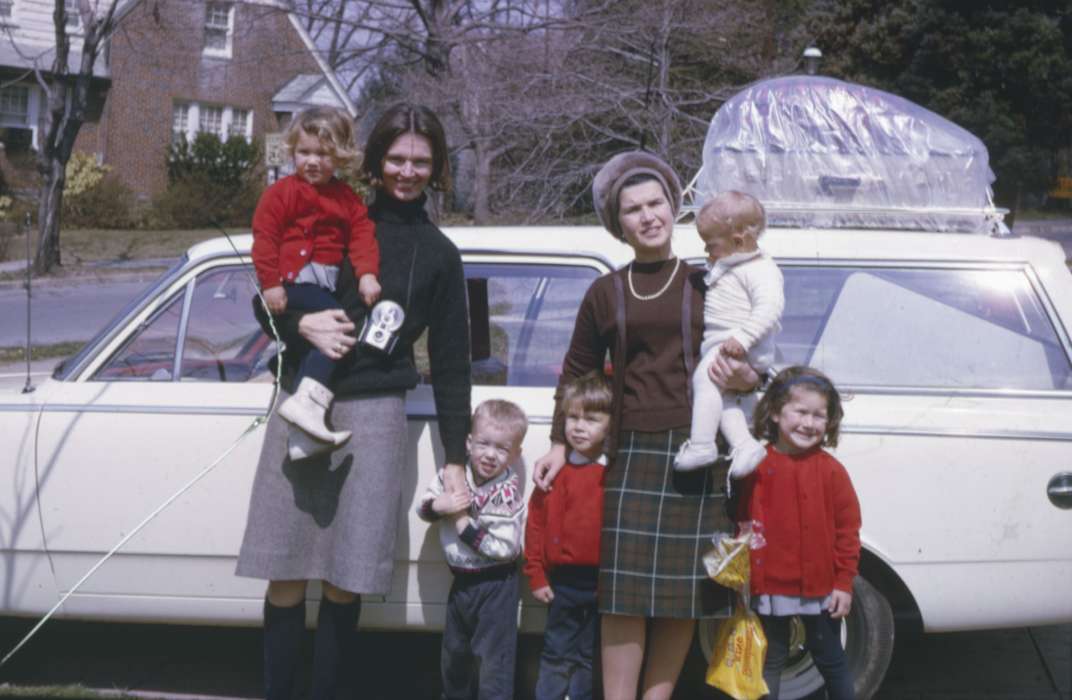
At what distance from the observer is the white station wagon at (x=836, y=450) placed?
3.77 m

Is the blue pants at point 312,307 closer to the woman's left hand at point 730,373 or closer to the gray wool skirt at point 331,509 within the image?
the gray wool skirt at point 331,509

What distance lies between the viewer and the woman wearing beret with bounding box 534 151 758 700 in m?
3.31

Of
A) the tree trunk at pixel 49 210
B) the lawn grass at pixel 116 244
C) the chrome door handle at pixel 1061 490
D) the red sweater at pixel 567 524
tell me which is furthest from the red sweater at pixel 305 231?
the lawn grass at pixel 116 244

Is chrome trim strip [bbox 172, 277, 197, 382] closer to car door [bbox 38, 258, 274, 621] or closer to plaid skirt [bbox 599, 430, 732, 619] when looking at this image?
car door [bbox 38, 258, 274, 621]

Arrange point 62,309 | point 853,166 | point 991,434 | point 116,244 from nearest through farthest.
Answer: point 991,434 < point 853,166 < point 62,309 < point 116,244

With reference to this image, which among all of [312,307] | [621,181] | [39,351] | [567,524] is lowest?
[39,351]

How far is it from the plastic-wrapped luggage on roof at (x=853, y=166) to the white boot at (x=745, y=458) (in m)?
1.37

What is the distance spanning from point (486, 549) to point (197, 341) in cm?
132

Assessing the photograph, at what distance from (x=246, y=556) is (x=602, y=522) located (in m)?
1.06

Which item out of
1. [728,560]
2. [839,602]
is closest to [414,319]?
[728,560]

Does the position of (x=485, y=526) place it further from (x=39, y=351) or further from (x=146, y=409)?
(x=39, y=351)

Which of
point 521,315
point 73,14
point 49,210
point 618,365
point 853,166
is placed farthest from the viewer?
point 73,14

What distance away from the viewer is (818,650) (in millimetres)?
3580

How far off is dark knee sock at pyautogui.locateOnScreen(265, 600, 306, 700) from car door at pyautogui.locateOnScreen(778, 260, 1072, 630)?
183 centimetres
